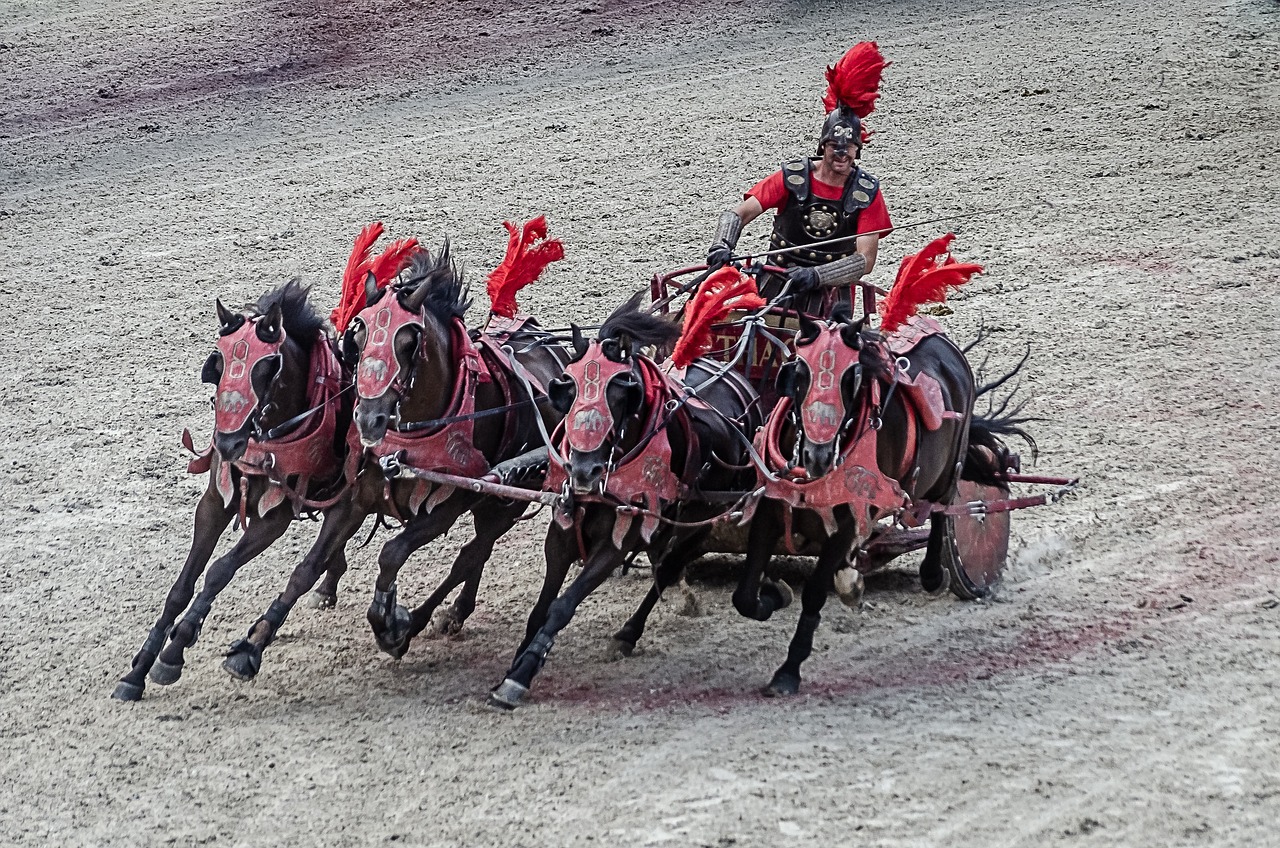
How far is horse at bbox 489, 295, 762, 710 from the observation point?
17.6ft

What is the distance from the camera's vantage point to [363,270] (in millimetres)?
6207

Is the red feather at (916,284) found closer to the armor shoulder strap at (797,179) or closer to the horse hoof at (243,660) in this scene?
the armor shoulder strap at (797,179)

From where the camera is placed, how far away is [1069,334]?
9.22 meters

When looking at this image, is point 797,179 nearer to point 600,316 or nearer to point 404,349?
point 404,349

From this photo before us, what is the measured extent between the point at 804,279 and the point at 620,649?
163 centimetres

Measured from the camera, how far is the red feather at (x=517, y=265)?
6.45 metres

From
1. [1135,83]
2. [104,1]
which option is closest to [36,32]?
[104,1]

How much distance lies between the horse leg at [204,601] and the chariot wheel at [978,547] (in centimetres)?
264

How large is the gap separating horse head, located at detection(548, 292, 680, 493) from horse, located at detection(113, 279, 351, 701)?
0.97 m

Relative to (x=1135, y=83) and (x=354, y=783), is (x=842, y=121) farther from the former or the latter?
(x=1135, y=83)

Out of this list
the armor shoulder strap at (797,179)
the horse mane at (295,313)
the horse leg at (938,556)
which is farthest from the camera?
the armor shoulder strap at (797,179)

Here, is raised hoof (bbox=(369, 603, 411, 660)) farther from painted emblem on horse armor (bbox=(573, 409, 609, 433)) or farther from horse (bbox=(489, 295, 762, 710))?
painted emblem on horse armor (bbox=(573, 409, 609, 433))

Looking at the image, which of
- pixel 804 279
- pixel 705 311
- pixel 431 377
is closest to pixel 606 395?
pixel 705 311

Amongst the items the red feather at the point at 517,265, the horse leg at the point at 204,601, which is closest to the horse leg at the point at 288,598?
the horse leg at the point at 204,601
